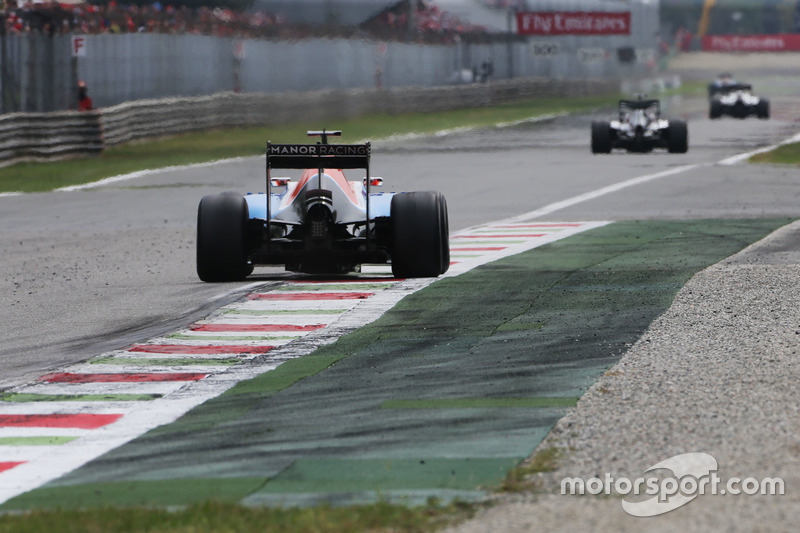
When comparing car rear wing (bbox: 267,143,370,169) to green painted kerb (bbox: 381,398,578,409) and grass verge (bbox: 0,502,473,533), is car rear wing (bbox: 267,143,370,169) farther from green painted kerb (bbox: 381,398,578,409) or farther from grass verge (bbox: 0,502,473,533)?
grass verge (bbox: 0,502,473,533)

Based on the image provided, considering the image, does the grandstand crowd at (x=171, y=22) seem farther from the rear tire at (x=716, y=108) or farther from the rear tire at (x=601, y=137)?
the rear tire at (x=601, y=137)

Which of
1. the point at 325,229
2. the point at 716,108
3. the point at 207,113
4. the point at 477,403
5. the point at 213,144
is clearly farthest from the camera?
the point at 716,108

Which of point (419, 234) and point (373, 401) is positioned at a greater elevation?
point (419, 234)

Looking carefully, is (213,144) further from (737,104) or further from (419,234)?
(419,234)

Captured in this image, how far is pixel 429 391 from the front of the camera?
8391mm

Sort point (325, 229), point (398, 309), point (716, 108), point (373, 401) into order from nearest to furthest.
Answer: point (373, 401) < point (398, 309) < point (325, 229) < point (716, 108)

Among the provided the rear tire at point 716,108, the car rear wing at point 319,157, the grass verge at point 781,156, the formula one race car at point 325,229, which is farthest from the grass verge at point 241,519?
the rear tire at point 716,108

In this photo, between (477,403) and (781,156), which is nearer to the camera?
(477,403)

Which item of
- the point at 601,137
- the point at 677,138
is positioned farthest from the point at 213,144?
the point at 677,138

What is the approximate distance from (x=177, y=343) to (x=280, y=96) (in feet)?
107

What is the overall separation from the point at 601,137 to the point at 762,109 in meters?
17.7

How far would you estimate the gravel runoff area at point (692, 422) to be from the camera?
557cm

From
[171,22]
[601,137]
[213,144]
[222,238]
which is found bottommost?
[222,238]

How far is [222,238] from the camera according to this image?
12.8 meters
